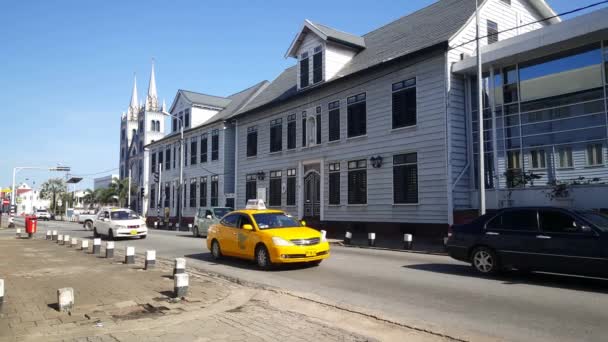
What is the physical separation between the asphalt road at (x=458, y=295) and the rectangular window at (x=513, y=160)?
6194 millimetres

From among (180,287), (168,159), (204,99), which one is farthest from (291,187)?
(168,159)

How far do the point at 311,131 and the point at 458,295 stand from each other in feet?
61.8

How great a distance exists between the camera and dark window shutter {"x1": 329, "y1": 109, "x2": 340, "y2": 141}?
24594 mm

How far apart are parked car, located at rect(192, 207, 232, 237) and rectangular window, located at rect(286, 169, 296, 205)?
435cm

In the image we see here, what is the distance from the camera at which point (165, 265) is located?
13.4 m

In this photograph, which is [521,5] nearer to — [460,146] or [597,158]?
[460,146]

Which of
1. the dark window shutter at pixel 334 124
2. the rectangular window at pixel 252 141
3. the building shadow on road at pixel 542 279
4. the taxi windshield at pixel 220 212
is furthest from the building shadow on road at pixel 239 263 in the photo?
the rectangular window at pixel 252 141

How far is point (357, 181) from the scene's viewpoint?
23047 mm

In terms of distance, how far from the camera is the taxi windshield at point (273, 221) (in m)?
12.6

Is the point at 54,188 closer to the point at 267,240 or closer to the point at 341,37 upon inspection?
the point at 341,37

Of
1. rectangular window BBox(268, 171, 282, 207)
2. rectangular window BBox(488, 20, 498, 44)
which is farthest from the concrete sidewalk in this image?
rectangular window BBox(268, 171, 282, 207)

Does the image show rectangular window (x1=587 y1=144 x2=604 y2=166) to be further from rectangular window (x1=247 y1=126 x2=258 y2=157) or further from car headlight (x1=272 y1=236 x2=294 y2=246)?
rectangular window (x1=247 y1=126 x2=258 y2=157)

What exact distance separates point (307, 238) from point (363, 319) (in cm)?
506

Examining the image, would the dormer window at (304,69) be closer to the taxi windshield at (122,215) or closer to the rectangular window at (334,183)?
the rectangular window at (334,183)
